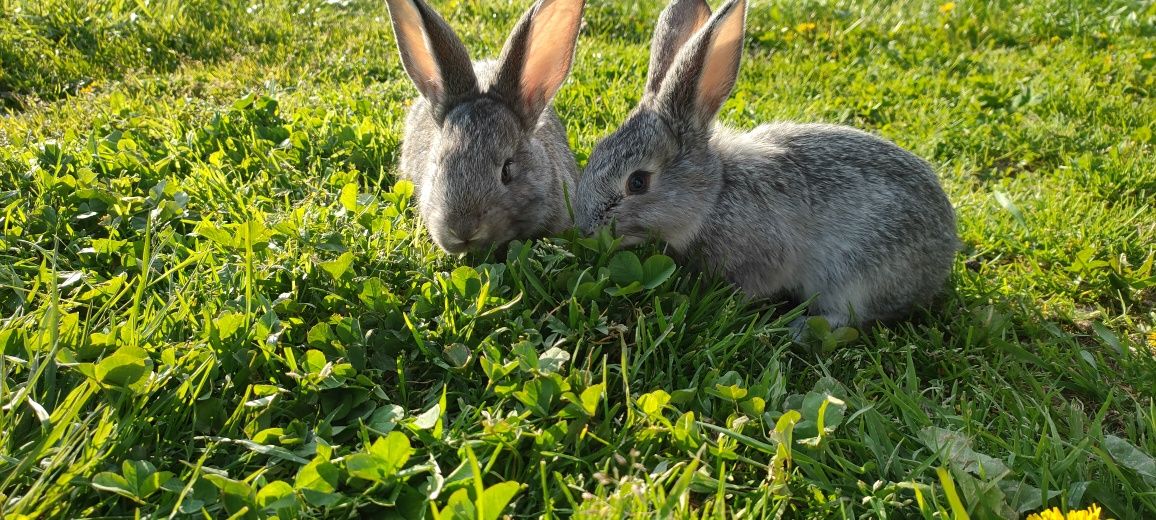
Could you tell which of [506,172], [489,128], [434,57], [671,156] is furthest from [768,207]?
[434,57]

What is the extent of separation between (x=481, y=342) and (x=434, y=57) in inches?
68.6

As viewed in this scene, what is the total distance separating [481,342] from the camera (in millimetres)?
3117

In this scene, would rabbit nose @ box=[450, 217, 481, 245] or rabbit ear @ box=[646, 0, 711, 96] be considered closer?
rabbit nose @ box=[450, 217, 481, 245]

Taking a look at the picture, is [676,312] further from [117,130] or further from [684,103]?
[117,130]

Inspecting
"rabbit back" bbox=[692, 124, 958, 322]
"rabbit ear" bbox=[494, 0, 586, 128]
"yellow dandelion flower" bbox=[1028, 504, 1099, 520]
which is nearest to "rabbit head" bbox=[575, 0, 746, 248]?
"rabbit back" bbox=[692, 124, 958, 322]

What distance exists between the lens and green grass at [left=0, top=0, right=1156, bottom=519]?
250 centimetres

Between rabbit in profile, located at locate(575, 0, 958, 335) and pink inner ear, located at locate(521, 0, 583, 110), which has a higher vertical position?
pink inner ear, located at locate(521, 0, 583, 110)

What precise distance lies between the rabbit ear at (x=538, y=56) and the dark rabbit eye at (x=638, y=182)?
669 mm

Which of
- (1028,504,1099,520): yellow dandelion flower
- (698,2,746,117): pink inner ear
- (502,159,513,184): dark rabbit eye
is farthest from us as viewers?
(502,159,513,184): dark rabbit eye

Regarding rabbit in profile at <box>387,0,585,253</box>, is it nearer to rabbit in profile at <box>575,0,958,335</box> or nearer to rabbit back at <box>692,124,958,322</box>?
rabbit in profile at <box>575,0,958,335</box>

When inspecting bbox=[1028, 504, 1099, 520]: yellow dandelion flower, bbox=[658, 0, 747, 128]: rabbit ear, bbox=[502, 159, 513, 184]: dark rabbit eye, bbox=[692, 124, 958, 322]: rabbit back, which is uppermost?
bbox=[658, 0, 747, 128]: rabbit ear

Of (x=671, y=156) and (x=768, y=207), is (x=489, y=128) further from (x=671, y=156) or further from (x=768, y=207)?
(x=768, y=207)

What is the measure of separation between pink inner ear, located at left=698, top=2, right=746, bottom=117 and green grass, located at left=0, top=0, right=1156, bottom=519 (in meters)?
0.88

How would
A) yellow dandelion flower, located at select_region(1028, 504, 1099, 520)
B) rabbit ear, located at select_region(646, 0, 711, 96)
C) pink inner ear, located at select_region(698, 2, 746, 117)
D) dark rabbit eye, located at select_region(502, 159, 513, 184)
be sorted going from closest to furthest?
yellow dandelion flower, located at select_region(1028, 504, 1099, 520), pink inner ear, located at select_region(698, 2, 746, 117), dark rabbit eye, located at select_region(502, 159, 513, 184), rabbit ear, located at select_region(646, 0, 711, 96)
